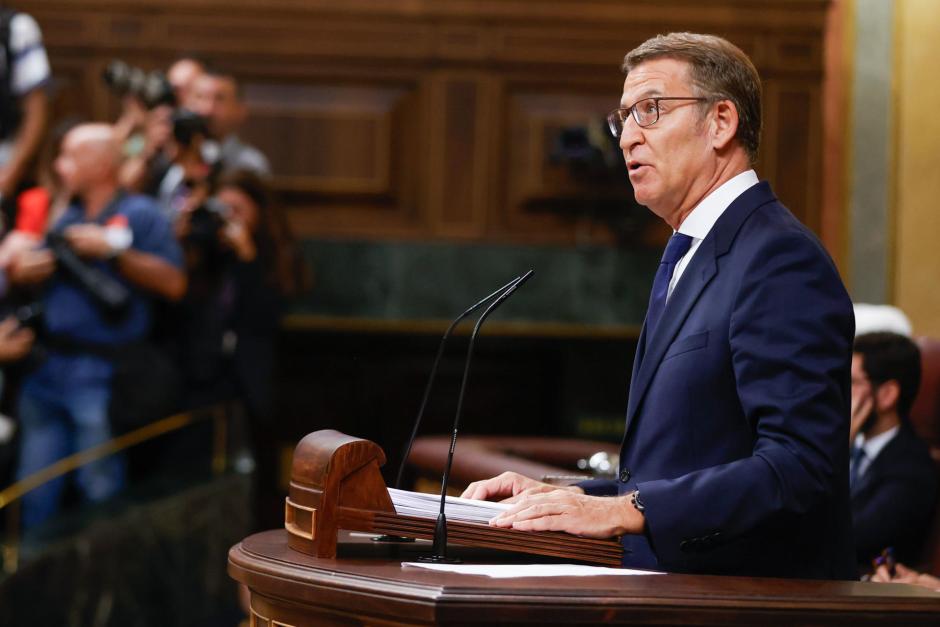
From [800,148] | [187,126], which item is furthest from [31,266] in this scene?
[800,148]

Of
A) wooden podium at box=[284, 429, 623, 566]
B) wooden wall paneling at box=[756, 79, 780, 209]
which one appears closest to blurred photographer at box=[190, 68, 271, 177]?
wooden wall paneling at box=[756, 79, 780, 209]

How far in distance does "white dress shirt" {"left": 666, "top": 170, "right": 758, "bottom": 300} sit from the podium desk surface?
511mm

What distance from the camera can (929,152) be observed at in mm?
6418

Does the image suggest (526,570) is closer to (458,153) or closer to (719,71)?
(719,71)

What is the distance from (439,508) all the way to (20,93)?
3.50m

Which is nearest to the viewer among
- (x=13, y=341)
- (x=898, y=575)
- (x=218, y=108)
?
(x=898, y=575)

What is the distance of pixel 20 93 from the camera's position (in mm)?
4691

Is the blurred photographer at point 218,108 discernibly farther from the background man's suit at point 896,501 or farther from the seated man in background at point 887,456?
the background man's suit at point 896,501

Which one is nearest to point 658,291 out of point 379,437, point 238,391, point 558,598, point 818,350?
point 818,350

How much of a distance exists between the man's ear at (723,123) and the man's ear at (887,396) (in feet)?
4.29

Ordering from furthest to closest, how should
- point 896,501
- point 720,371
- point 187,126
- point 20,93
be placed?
point 187,126, point 20,93, point 896,501, point 720,371

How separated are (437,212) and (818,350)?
4.83 metres

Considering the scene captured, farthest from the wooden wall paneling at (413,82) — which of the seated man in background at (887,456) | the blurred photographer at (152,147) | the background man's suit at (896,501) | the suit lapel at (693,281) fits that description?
the suit lapel at (693,281)

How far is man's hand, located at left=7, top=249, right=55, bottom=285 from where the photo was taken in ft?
13.8
